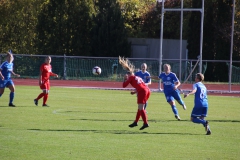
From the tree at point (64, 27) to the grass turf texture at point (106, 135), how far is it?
26.7m

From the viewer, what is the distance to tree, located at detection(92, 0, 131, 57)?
162 ft

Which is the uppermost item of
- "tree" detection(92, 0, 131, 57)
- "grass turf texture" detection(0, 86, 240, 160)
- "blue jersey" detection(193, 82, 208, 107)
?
"tree" detection(92, 0, 131, 57)

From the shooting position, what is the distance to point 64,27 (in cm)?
5041

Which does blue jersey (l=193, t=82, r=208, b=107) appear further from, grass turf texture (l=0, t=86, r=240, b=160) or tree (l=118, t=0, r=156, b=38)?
tree (l=118, t=0, r=156, b=38)

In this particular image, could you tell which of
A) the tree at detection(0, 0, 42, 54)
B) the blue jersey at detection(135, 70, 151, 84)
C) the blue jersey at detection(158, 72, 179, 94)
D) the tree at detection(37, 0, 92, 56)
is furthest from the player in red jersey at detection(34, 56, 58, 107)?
the tree at detection(0, 0, 42, 54)

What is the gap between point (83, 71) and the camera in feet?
141

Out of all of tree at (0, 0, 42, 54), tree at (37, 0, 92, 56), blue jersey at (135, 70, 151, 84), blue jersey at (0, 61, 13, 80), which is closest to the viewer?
blue jersey at (135, 70, 151, 84)

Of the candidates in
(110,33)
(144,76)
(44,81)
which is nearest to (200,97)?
(144,76)

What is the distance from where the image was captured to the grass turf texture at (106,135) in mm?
12125

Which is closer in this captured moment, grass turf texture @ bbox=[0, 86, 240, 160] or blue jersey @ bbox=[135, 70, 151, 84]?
grass turf texture @ bbox=[0, 86, 240, 160]

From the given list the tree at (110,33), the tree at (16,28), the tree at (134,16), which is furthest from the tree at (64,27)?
the tree at (134,16)

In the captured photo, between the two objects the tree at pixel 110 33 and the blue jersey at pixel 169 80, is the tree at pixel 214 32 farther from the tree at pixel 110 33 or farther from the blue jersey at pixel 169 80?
the blue jersey at pixel 169 80

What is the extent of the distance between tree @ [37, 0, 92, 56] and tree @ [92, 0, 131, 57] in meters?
1.30

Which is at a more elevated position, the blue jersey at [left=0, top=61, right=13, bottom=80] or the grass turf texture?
the blue jersey at [left=0, top=61, right=13, bottom=80]
